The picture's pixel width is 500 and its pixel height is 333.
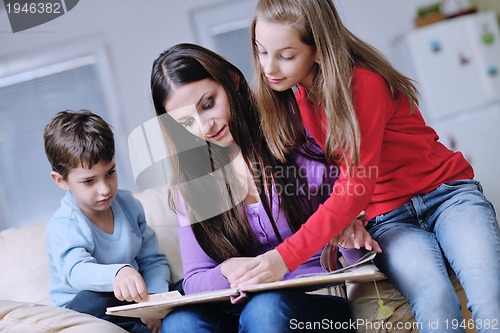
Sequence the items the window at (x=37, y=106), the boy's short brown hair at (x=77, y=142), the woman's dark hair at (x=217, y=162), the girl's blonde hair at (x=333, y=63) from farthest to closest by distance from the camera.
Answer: the window at (x=37, y=106), the boy's short brown hair at (x=77, y=142), the woman's dark hair at (x=217, y=162), the girl's blonde hair at (x=333, y=63)

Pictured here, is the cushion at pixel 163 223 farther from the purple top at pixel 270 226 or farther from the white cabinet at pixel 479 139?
the white cabinet at pixel 479 139

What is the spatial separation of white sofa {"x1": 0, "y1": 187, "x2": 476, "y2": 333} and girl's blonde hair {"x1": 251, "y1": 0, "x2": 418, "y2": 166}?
0.26 m

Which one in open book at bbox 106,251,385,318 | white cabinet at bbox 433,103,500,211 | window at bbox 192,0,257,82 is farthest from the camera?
window at bbox 192,0,257,82

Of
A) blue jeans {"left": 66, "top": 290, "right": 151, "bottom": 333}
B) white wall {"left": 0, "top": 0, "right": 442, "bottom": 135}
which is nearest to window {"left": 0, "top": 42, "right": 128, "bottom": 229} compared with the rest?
white wall {"left": 0, "top": 0, "right": 442, "bottom": 135}

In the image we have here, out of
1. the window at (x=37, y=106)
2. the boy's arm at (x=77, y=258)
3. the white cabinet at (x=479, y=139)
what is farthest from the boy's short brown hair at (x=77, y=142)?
the white cabinet at (x=479, y=139)

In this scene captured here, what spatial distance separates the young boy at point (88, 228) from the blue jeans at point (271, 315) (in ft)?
0.78

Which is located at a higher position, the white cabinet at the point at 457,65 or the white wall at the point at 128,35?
the white wall at the point at 128,35

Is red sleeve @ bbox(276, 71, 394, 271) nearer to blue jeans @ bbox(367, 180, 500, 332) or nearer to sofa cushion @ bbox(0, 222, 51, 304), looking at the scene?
blue jeans @ bbox(367, 180, 500, 332)

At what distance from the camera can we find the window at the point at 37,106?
3.59m

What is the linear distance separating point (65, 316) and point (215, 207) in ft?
1.14

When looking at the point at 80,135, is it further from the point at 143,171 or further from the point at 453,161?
the point at 453,161

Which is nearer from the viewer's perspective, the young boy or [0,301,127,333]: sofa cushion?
[0,301,127,333]: sofa cushion

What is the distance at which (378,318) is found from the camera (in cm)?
113

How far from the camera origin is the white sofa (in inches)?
45.0
